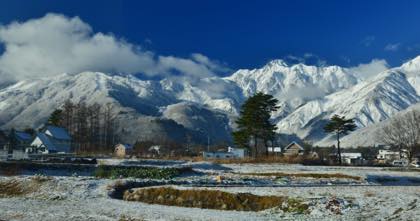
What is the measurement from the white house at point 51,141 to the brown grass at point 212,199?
326 feet

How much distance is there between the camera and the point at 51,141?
129 meters

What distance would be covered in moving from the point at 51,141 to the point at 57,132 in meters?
3.38

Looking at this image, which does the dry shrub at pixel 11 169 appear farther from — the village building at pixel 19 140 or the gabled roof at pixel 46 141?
the village building at pixel 19 140

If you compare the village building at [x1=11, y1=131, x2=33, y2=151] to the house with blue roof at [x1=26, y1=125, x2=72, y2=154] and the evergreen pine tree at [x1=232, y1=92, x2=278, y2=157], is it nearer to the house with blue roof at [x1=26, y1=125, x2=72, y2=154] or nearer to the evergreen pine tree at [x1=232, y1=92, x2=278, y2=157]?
the house with blue roof at [x1=26, y1=125, x2=72, y2=154]

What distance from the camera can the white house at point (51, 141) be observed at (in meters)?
126

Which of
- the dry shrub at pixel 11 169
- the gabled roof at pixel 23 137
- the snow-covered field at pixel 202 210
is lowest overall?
the snow-covered field at pixel 202 210

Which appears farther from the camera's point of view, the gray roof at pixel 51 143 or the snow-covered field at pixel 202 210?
the gray roof at pixel 51 143

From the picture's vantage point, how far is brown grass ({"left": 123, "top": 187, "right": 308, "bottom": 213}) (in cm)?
2616

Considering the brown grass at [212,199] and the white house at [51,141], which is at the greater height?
the white house at [51,141]

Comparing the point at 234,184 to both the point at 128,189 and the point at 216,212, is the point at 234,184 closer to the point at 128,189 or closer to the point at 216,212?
the point at 128,189

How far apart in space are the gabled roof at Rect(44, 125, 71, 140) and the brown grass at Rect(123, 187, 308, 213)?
103 meters

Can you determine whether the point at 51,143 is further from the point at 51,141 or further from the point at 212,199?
the point at 212,199

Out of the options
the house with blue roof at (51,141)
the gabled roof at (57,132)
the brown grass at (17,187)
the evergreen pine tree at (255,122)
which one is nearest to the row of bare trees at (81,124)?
the gabled roof at (57,132)

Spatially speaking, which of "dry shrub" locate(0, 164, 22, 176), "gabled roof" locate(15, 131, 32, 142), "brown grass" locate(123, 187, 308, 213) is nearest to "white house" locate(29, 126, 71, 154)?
"gabled roof" locate(15, 131, 32, 142)
